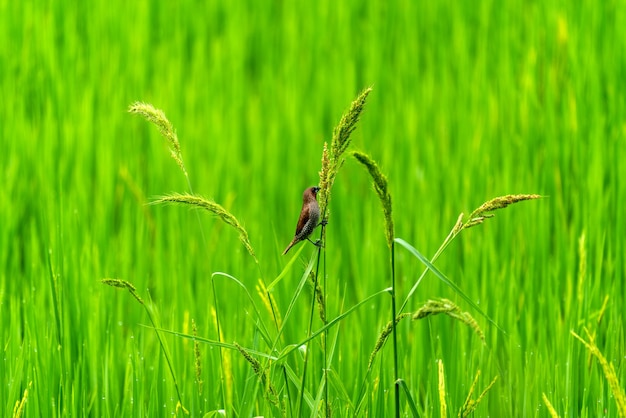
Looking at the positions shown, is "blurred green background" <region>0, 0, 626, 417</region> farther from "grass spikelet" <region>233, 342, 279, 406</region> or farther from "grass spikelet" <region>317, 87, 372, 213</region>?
"grass spikelet" <region>317, 87, 372, 213</region>

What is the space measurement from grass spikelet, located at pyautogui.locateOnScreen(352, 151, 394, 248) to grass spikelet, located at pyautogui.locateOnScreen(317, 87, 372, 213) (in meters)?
0.06

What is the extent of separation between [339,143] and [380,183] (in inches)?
3.6

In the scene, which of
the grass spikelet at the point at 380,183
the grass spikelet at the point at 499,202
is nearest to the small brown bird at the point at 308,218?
the grass spikelet at the point at 380,183

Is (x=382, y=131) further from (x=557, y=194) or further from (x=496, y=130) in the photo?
(x=557, y=194)

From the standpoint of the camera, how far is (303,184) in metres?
3.47

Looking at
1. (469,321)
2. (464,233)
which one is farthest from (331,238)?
(469,321)

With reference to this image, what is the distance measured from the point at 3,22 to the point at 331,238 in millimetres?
2039

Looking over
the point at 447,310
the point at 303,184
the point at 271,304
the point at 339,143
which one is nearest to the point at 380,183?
the point at 339,143

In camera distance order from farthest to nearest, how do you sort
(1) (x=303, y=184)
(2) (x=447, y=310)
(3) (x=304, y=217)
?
(1) (x=303, y=184), (3) (x=304, y=217), (2) (x=447, y=310)

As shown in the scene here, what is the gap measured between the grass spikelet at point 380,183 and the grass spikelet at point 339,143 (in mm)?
60

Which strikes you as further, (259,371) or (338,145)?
(259,371)

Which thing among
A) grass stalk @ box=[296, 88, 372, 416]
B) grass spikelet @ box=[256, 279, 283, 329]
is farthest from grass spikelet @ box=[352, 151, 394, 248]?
grass spikelet @ box=[256, 279, 283, 329]

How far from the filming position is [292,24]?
15.0 ft

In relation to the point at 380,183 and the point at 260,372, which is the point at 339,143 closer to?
the point at 380,183
